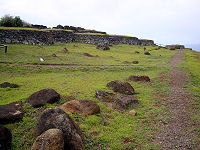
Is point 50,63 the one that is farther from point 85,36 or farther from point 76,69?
point 85,36

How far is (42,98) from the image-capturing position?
29.5 feet

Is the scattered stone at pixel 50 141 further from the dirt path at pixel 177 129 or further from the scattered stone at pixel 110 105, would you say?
the scattered stone at pixel 110 105

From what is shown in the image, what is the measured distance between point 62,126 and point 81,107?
10.1 ft

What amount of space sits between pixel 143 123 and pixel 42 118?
16.1 ft

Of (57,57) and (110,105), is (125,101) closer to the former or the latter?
(110,105)

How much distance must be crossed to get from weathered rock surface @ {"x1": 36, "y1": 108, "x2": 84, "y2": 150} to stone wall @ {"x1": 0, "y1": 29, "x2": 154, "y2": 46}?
33.1 metres

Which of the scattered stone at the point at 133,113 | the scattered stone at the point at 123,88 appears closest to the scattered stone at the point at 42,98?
the scattered stone at the point at 133,113

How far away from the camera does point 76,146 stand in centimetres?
538

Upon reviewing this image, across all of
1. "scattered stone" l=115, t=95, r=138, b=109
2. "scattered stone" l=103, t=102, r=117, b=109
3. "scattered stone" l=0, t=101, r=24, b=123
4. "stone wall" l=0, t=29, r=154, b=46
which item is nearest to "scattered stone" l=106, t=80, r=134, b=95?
"scattered stone" l=115, t=95, r=138, b=109

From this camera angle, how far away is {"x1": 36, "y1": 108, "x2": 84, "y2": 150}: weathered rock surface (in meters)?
5.34

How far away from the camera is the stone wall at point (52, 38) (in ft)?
110

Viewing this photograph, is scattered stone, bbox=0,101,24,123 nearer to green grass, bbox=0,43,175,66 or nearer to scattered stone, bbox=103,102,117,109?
scattered stone, bbox=103,102,117,109

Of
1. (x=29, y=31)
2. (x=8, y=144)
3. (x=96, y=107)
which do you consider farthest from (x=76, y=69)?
(x=29, y=31)

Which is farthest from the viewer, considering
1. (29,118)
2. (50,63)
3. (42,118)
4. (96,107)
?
(50,63)
